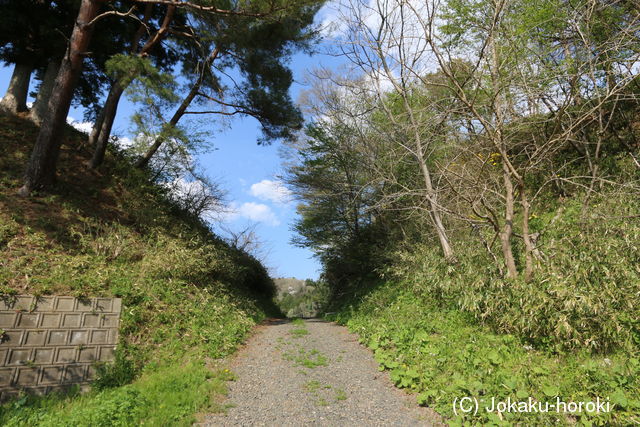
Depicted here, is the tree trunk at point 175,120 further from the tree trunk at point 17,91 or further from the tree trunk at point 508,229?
the tree trunk at point 508,229

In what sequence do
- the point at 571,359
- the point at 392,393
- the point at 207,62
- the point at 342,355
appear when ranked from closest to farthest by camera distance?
the point at 571,359 < the point at 392,393 < the point at 342,355 < the point at 207,62

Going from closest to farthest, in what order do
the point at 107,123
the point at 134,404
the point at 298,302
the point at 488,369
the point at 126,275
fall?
the point at 134,404 → the point at 488,369 → the point at 126,275 → the point at 107,123 → the point at 298,302

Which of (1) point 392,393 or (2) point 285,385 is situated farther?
(2) point 285,385

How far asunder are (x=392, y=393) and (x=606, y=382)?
2259 mm

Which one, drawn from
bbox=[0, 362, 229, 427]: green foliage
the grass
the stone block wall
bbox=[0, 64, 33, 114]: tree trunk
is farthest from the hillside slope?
the grass

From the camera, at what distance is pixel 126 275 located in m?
Answer: 6.39

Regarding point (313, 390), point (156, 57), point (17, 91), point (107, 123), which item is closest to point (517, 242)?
point (313, 390)

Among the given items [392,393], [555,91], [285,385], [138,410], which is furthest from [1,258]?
[555,91]

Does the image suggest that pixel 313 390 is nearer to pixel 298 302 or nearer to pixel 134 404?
pixel 134 404

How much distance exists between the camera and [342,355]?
6121 mm

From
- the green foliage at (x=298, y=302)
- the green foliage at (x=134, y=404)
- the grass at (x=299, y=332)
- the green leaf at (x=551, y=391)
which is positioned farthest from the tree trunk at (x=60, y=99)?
the green foliage at (x=298, y=302)

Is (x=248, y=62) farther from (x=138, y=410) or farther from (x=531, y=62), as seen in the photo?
(x=138, y=410)

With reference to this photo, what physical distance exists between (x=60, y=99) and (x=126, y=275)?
14.1 ft

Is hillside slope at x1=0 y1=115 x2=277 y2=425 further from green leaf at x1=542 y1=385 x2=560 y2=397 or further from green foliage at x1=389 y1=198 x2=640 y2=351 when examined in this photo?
green foliage at x1=389 y1=198 x2=640 y2=351
